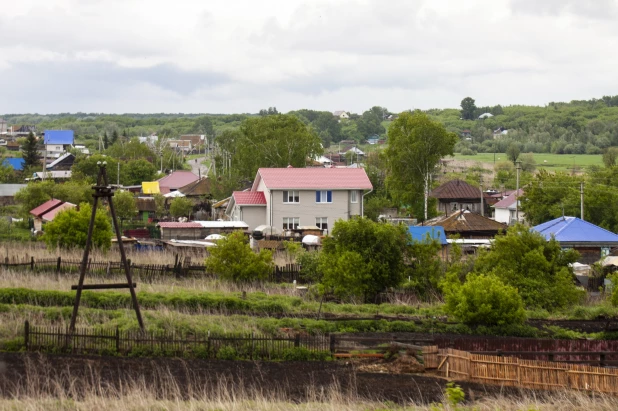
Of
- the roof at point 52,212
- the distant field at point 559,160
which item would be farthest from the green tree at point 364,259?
the distant field at point 559,160

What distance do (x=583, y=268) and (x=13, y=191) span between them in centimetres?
5207

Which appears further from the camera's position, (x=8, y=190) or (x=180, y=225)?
(x=8, y=190)

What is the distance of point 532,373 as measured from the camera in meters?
21.1

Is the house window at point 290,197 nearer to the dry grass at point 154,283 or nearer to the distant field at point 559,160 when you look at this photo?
the dry grass at point 154,283

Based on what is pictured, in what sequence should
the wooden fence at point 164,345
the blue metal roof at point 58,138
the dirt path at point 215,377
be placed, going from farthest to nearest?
1. the blue metal roof at point 58,138
2. the wooden fence at point 164,345
3. the dirt path at point 215,377

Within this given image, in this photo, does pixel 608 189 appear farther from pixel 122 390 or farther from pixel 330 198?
pixel 122 390

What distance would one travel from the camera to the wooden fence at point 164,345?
2312cm

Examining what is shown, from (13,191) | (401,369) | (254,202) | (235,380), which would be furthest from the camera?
(13,191)

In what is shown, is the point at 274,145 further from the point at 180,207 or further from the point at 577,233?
the point at 577,233

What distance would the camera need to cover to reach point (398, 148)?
2425 inches

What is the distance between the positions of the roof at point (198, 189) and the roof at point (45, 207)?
2076cm

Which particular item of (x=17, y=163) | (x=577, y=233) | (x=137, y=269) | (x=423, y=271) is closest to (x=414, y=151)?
(x=577, y=233)

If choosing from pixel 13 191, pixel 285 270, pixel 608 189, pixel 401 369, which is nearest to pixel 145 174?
pixel 13 191

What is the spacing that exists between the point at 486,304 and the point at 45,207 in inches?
1473
